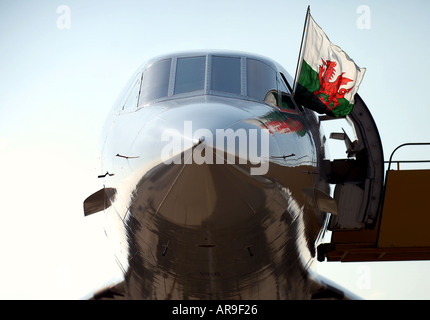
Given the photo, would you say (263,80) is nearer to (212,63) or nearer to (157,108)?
(212,63)

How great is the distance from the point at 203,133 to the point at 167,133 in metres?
0.52

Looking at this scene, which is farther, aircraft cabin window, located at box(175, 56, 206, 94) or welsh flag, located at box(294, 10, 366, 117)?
welsh flag, located at box(294, 10, 366, 117)

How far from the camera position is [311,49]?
11.7m

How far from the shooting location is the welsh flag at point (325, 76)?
36.6 ft

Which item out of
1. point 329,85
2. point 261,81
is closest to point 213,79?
point 261,81


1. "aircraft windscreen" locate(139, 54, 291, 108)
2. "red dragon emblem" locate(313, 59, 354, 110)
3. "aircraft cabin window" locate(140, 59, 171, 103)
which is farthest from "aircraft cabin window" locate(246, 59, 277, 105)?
"aircraft cabin window" locate(140, 59, 171, 103)

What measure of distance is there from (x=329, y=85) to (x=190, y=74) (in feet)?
9.51

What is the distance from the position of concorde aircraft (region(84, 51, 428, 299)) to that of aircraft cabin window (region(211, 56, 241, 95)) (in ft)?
0.06

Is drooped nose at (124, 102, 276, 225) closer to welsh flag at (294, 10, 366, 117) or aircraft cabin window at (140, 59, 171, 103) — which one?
aircraft cabin window at (140, 59, 171, 103)

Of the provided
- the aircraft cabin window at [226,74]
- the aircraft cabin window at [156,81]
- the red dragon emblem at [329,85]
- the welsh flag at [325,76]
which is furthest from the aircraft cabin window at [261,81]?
the aircraft cabin window at [156,81]

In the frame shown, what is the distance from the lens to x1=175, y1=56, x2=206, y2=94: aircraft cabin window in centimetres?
956

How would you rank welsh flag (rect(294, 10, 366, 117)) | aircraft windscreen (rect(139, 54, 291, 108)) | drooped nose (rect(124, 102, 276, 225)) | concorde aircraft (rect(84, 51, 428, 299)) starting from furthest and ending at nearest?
welsh flag (rect(294, 10, 366, 117)) < aircraft windscreen (rect(139, 54, 291, 108)) < concorde aircraft (rect(84, 51, 428, 299)) < drooped nose (rect(124, 102, 276, 225))

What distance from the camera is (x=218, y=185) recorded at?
726cm
